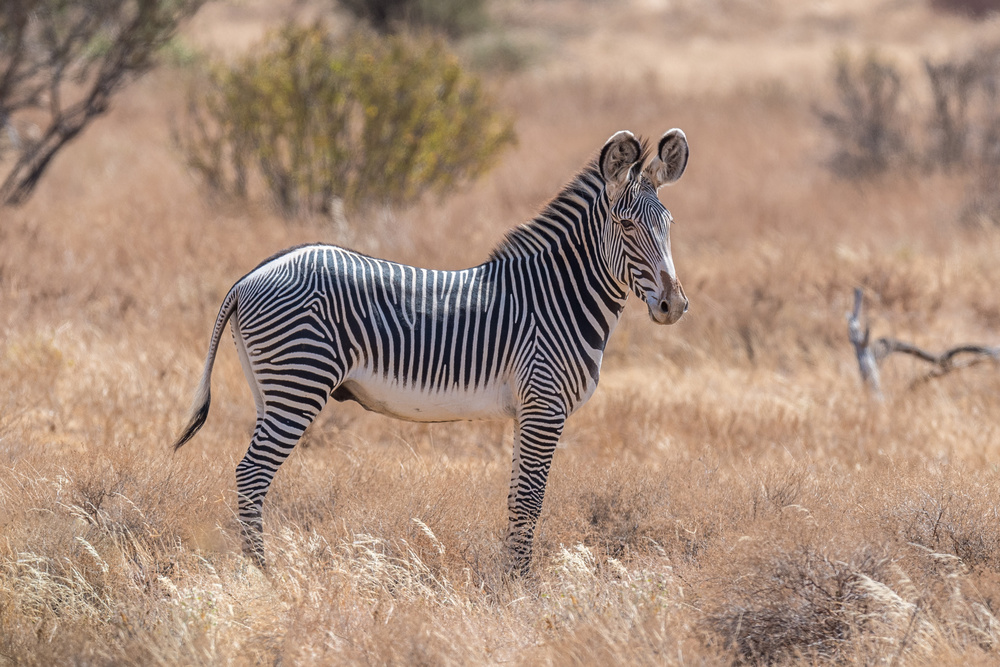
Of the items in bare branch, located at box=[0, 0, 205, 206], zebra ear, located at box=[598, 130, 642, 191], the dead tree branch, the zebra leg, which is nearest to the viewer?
zebra ear, located at box=[598, 130, 642, 191]

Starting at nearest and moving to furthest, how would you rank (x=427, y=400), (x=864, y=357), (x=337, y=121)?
(x=427, y=400)
(x=864, y=357)
(x=337, y=121)

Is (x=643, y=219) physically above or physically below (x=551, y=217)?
above

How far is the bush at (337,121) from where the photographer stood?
1171cm

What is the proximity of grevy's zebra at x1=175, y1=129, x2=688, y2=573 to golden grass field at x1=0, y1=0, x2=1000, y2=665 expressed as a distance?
53cm

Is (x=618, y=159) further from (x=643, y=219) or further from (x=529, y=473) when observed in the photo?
(x=529, y=473)

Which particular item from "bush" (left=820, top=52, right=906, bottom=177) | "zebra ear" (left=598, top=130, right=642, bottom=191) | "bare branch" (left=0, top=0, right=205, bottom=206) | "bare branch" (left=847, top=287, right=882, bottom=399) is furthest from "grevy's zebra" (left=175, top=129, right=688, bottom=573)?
"bush" (left=820, top=52, right=906, bottom=177)

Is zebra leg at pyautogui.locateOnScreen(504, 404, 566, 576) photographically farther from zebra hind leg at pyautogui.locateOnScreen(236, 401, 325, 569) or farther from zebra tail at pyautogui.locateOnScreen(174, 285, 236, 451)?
zebra tail at pyautogui.locateOnScreen(174, 285, 236, 451)

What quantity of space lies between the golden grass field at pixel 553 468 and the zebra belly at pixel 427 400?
57 cm

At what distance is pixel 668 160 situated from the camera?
4.68 metres

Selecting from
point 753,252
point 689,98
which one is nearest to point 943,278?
point 753,252

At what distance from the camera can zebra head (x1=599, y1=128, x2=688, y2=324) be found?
14.3 ft

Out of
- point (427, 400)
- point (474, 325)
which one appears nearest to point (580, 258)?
point (474, 325)

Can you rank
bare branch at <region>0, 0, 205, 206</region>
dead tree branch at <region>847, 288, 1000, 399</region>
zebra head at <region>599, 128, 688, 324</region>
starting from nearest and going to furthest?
1. zebra head at <region>599, 128, 688, 324</region>
2. dead tree branch at <region>847, 288, 1000, 399</region>
3. bare branch at <region>0, 0, 205, 206</region>

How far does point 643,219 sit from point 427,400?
4.14 feet
